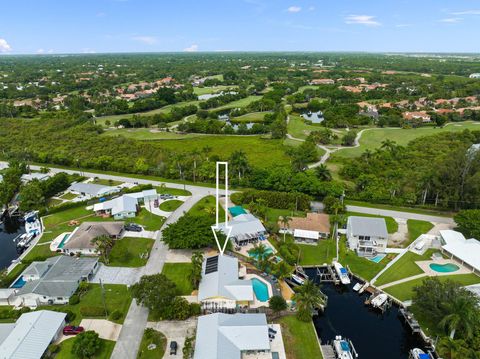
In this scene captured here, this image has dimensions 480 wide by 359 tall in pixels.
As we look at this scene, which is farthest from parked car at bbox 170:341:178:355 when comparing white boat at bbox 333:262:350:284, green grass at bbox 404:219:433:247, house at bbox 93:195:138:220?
green grass at bbox 404:219:433:247

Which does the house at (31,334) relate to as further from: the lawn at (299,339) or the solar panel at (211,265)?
the lawn at (299,339)

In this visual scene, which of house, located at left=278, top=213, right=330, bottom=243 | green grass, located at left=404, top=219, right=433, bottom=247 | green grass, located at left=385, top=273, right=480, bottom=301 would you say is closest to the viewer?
green grass, located at left=385, top=273, right=480, bottom=301

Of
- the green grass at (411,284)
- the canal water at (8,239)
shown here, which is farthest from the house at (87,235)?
the green grass at (411,284)

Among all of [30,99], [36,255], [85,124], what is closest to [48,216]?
[36,255]

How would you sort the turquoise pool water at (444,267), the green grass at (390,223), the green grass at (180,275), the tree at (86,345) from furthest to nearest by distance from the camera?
the green grass at (390,223), the turquoise pool water at (444,267), the green grass at (180,275), the tree at (86,345)

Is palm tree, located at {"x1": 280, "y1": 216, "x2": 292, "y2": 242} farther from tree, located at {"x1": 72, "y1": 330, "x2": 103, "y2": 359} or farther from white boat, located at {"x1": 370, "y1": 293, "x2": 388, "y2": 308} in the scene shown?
tree, located at {"x1": 72, "y1": 330, "x2": 103, "y2": 359}
